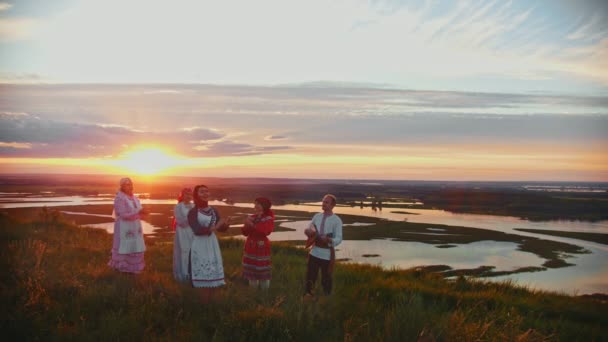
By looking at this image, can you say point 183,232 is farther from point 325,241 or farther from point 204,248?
point 325,241

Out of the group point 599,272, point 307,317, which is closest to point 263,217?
point 307,317

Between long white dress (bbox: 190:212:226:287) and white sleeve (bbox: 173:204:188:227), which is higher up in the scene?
white sleeve (bbox: 173:204:188:227)

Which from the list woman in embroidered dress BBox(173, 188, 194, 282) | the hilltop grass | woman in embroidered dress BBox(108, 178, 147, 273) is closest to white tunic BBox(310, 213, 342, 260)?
the hilltop grass

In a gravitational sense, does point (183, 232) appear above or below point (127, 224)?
below

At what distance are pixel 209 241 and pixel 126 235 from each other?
260 centimetres

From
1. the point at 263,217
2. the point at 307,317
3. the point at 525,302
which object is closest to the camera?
the point at 307,317

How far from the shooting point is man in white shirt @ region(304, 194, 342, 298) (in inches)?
405

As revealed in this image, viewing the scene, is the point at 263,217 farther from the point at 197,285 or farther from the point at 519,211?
the point at 519,211

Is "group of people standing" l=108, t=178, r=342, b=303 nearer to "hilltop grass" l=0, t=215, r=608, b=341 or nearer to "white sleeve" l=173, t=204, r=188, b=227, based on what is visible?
"white sleeve" l=173, t=204, r=188, b=227

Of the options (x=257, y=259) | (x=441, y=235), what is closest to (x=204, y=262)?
(x=257, y=259)

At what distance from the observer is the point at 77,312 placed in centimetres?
804

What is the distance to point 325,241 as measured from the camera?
10266mm

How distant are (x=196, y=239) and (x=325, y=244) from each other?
8.82 feet

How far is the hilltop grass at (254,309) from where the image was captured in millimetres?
7164
